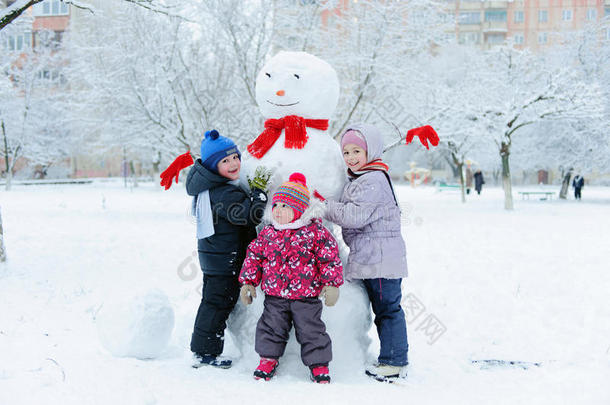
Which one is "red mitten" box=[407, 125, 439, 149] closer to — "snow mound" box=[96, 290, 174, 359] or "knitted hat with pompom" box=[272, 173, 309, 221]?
"knitted hat with pompom" box=[272, 173, 309, 221]

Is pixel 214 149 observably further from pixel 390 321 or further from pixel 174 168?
pixel 390 321

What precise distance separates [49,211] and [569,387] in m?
11.9

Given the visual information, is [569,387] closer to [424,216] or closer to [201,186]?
[201,186]

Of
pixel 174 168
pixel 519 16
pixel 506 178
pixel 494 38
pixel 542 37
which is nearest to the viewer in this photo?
pixel 174 168

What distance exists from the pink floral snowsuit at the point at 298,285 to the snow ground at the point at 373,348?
205 millimetres

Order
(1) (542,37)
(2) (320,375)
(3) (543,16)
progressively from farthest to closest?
(3) (543,16)
(1) (542,37)
(2) (320,375)

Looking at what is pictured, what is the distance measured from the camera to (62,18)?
30.8m

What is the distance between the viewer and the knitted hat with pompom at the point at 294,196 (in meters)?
2.66

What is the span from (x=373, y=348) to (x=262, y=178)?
169 centimetres

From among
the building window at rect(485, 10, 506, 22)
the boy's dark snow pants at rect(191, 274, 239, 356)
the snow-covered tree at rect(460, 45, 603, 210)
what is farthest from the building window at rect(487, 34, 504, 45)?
the boy's dark snow pants at rect(191, 274, 239, 356)

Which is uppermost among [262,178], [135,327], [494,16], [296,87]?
[494,16]

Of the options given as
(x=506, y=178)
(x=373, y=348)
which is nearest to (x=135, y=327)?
(x=373, y=348)

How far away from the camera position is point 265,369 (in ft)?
8.81

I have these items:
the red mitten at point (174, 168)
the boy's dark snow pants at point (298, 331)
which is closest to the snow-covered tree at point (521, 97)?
the red mitten at point (174, 168)
